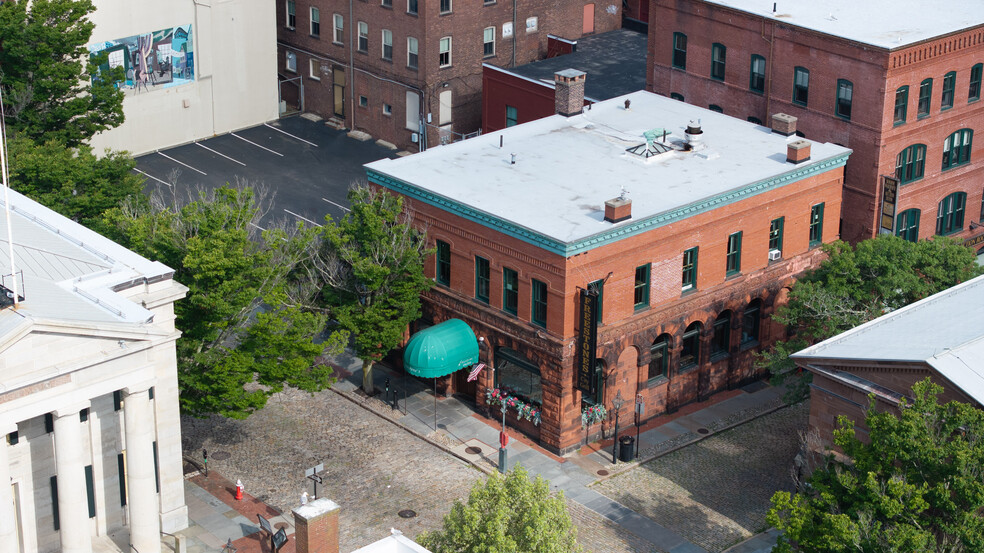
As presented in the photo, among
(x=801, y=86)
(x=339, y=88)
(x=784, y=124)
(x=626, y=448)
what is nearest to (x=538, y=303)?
(x=626, y=448)

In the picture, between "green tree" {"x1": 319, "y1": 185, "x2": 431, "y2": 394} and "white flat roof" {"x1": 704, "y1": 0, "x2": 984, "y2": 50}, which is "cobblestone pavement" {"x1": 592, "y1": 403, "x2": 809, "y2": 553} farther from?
"white flat roof" {"x1": 704, "y1": 0, "x2": 984, "y2": 50}

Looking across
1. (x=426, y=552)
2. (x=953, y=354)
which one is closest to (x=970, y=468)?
(x=953, y=354)

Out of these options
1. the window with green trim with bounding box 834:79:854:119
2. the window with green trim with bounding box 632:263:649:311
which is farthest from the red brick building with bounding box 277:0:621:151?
the window with green trim with bounding box 632:263:649:311

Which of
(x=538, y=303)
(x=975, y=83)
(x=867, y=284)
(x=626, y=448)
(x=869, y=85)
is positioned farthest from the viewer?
(x=975, y=83)

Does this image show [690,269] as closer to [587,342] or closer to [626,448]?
[587,342]

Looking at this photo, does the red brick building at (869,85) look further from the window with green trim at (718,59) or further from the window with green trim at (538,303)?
the window with green trim at (538,303)

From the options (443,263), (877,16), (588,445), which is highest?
(877,16)

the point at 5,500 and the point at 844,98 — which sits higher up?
the point at 844,98
